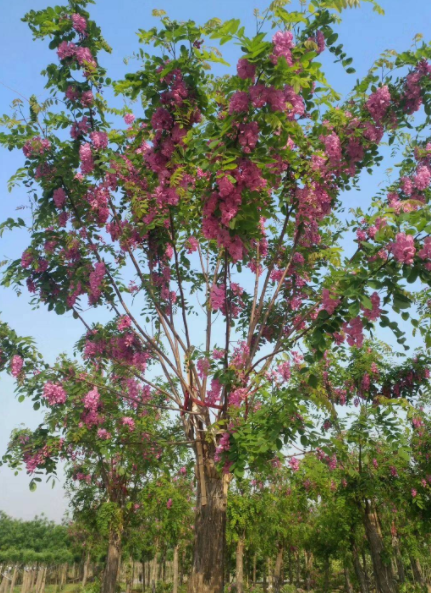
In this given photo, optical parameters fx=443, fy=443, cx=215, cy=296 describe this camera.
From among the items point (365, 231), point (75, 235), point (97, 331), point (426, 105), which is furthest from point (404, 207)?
point (97, 331)

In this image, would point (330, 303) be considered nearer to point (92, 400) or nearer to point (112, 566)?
point (92, 400)

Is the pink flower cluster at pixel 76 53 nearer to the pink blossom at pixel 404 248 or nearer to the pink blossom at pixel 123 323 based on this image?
the pink blossom at pixel 123 323

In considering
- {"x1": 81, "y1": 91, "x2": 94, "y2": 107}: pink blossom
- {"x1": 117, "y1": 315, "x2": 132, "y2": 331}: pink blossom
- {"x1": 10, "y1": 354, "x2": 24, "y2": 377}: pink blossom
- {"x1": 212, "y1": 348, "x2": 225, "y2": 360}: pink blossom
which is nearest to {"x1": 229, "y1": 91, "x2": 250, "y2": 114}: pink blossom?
{"x1": 81, "y1": 91, "x2": 94, "y2": 107}: pink blossom

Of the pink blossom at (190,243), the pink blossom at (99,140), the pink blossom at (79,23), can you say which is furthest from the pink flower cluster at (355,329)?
the pink blossom at (79,23)

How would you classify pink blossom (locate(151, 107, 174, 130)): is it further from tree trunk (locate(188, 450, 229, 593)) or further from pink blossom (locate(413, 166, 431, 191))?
tree trunk (locate(188, 450, 229, 593))

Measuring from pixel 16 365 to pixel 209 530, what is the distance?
3970 mm

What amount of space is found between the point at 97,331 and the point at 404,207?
542 cm

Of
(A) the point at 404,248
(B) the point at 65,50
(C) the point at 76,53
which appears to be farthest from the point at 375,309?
(B) the point at 65,50

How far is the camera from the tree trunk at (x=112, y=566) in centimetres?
1343

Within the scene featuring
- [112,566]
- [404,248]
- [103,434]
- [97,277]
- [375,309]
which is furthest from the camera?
[112,566]

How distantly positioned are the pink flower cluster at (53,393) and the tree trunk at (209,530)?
283cm

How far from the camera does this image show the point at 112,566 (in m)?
13.8

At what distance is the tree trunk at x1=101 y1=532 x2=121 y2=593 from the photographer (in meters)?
13.4

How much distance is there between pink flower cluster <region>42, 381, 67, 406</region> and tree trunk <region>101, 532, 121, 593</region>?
28.5 feet
